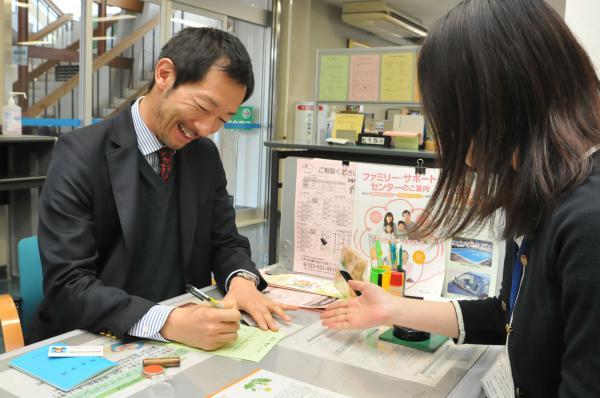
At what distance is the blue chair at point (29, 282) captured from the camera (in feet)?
5.06

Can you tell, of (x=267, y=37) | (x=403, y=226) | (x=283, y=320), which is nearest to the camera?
(x=283, y=320)

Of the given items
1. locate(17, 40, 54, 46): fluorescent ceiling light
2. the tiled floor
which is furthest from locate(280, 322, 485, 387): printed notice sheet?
locate(17, 40, 54, 46): fluorescent ceiling light

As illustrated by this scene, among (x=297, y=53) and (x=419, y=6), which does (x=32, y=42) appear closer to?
(x=297, y=53)

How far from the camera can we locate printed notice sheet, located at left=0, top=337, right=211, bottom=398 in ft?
2.95

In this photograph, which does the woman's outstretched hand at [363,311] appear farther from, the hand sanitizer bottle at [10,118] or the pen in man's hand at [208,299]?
the hand sanitizer bottle at [10,118]

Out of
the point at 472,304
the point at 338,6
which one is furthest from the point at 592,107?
the point at 338,6

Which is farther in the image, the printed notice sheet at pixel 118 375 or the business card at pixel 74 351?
the business card at pixel 74 351

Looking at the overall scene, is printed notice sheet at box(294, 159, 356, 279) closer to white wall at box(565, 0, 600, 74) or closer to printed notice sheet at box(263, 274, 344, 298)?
printed notice sheet at box(263, 274, 344, 298)

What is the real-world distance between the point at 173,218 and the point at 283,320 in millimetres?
476

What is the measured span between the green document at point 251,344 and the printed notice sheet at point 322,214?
0.53 m

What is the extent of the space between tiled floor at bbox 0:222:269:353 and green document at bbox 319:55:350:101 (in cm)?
168

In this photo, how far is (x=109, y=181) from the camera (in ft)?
4.50

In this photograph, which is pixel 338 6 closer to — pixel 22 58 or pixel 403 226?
pixel 22 58

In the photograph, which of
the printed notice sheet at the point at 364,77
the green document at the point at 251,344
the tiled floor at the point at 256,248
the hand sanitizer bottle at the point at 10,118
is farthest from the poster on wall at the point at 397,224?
the hand sanitizer bottle at the point at 10,118
